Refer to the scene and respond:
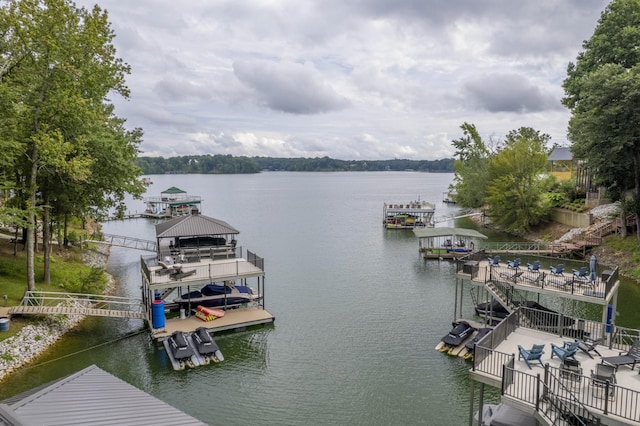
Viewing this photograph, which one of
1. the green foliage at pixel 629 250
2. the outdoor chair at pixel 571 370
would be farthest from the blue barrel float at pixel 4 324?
the green foliage at pixel 629 250

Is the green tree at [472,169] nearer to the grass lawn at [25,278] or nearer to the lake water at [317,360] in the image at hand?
the lake water at [317,360]

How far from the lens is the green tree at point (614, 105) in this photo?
30688 mm

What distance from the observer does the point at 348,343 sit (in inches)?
813

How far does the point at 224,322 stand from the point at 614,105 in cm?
2987

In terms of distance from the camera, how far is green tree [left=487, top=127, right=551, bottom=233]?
49969mm

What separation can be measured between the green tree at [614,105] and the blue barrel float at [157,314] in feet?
103

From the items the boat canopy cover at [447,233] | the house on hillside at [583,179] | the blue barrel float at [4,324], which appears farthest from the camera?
the house on hillside at [583,179]

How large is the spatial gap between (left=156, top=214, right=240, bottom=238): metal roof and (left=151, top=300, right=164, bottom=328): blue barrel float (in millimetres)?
5720

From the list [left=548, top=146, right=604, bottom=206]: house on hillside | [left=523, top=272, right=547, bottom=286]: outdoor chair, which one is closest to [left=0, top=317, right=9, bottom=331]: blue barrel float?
[left=523, top=272, right=547, bottom=286]: outdoor chair

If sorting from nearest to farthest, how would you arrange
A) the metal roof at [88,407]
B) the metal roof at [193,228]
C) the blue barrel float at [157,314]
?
the metal roof at [88,407]
the blue barrel float at [157,314]
the metal roof at [193,228]

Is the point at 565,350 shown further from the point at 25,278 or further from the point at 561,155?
the point at 561,155

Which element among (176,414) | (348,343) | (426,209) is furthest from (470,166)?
(176,414)

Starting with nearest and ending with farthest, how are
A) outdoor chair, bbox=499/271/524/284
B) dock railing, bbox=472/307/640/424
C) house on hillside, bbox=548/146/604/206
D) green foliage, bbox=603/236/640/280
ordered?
1. dock railing, bbox=472/307/640/424
2. outdoor chair, bbox=499/271/524/284
3. green foliage, bbox=603/236/640/280
4. house on hillside, bbox=548/146/604/206

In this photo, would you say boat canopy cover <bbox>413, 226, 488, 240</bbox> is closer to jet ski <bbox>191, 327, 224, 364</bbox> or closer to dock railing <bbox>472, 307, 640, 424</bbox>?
jet ski <bbox>191, 327, 224, 364</bbox>
